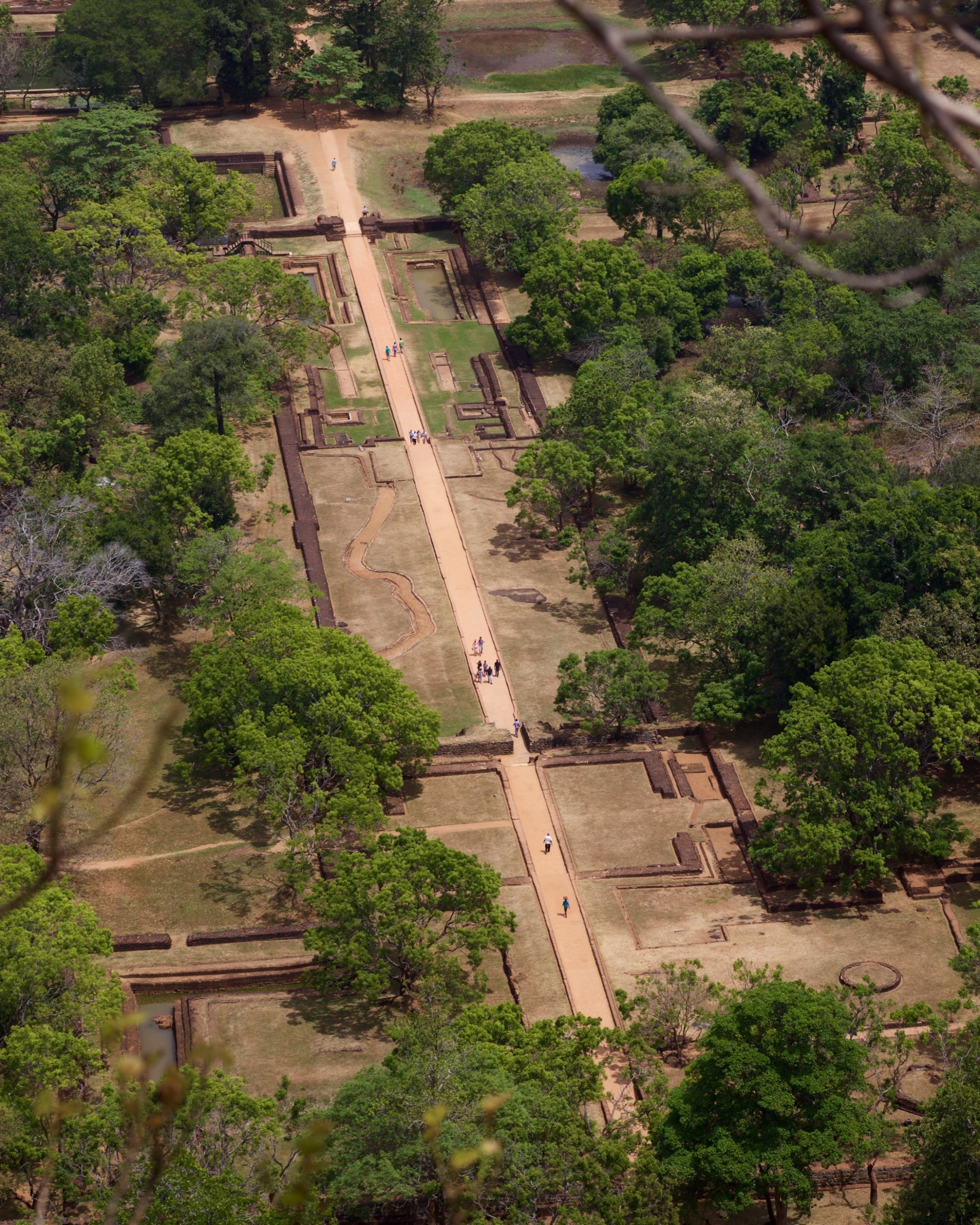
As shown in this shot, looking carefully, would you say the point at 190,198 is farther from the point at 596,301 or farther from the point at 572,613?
the point at 572,613

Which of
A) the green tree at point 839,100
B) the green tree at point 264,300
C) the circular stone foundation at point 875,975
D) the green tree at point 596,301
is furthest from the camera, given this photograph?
the green tree at point 839,100

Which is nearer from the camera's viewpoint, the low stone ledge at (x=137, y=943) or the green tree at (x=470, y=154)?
the low stone ledge at (x=137, y=943)

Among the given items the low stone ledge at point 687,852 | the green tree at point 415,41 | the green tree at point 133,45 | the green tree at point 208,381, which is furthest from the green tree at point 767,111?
the low stone ledge at point 687,852

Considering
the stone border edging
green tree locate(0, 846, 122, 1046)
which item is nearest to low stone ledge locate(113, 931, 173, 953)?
green tree locate(0, 846, 122, 1046)

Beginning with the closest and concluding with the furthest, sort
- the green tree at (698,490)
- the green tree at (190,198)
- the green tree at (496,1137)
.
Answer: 1. the green tree at (496,1137)
2. the green tree at (698,490)
3. the green tree at (190,198)

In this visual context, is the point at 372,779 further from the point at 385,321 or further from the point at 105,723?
the point at 385,321

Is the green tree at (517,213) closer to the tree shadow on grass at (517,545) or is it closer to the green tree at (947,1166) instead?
the tree shadow on grass at (517,545)

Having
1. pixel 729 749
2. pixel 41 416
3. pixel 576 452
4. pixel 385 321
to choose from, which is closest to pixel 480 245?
pixel 385 321
